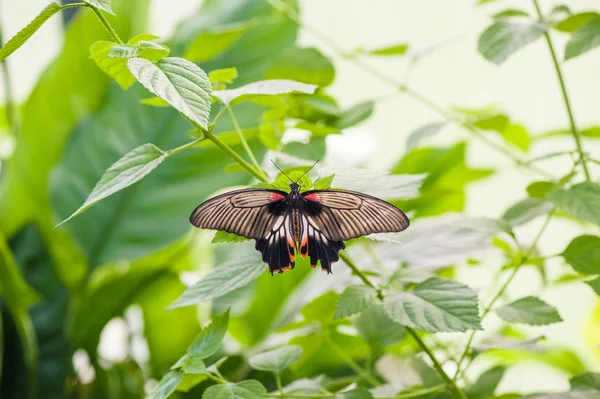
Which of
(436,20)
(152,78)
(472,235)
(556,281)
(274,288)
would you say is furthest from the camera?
(436,20)

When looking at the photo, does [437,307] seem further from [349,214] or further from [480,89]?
[480,89]

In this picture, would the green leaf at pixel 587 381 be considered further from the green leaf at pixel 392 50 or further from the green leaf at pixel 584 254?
the green leaf at pixel 392 50

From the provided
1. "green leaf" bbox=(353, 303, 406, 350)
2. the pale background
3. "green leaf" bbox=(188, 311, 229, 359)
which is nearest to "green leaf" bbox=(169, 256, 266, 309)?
"green leaf" bbox=(188, 311, 229, 359)

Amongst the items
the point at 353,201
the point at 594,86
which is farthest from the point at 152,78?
the point at 594,86

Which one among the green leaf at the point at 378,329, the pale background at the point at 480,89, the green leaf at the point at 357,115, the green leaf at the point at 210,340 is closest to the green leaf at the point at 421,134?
the green leaf at the point at 357,115

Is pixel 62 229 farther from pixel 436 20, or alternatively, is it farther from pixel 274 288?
pixel 436 20

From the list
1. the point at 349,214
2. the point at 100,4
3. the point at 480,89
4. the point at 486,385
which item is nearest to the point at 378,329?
the point at 486,385
